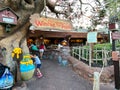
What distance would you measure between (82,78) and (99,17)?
19.4 feet

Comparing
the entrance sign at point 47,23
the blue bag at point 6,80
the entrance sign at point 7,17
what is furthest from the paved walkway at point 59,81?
the entrance sign at point 7,17

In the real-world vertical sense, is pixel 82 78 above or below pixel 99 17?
below

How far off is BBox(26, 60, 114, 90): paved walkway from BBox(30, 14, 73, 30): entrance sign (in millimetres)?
2413

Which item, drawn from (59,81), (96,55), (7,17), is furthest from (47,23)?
(96,55)

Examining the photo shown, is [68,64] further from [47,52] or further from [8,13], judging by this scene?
[8,13]

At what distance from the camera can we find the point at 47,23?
20.9 feet

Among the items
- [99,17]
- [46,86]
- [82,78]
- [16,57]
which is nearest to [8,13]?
[16,57]

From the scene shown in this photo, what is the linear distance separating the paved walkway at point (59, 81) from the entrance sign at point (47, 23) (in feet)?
7.92

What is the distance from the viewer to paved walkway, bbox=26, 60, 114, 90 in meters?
6.90

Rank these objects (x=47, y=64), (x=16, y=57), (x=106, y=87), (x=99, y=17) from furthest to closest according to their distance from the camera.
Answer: (x=99, y=17) < (x=47, y=64) < (x=106, y=87) < (x=16, y=57)

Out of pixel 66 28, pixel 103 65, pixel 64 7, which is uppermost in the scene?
pixel 64 7

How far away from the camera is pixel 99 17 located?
1273 centimetres

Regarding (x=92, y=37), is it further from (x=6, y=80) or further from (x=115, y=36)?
(x=6, y=80)

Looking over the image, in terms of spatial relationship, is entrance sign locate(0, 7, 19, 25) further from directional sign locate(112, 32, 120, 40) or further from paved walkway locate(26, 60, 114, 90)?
directional sign locate(112, 32, 120, 40)
